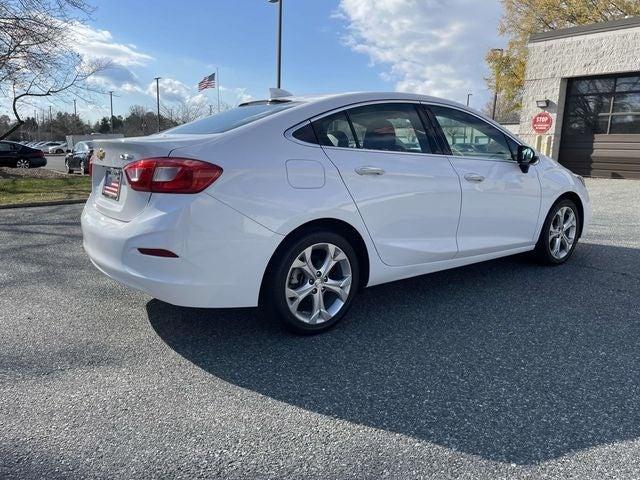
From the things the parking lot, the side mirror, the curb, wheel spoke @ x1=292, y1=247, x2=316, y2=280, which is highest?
the side mirror

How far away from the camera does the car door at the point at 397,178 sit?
3.41 m

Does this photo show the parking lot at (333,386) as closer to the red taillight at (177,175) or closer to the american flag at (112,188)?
the american flag at (112,188)

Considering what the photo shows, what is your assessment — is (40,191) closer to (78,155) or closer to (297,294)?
(297,294)

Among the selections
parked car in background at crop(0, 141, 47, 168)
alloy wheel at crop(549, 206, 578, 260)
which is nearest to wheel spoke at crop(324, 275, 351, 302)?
alloy wheel at crop(549, 206, 578, 260)

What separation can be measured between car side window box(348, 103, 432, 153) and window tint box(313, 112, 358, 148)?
7 cm

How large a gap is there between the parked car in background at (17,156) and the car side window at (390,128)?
23.9 metres

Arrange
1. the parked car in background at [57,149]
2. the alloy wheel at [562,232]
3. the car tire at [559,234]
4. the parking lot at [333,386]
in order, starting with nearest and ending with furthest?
1. the parking lot at [333,386]
2. the car tire at [559,234]
3. the alloy wheel at [562,232]
4. the parked car in background at [57,149]

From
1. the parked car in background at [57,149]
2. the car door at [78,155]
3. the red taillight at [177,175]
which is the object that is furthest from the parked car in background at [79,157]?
the parked car in background at [57,149]

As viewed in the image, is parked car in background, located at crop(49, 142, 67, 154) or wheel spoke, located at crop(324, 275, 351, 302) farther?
parked car in background, located at crop(49, 142, 67, 154)

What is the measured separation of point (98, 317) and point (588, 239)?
19.5 ft

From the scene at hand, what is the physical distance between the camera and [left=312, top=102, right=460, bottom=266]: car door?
3.41 meters

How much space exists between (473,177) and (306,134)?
1.61m

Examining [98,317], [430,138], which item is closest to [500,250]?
[430,138]

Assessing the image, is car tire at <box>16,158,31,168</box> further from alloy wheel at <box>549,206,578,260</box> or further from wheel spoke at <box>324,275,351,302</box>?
alloy wheel at <box>549,206,578,260</box>
